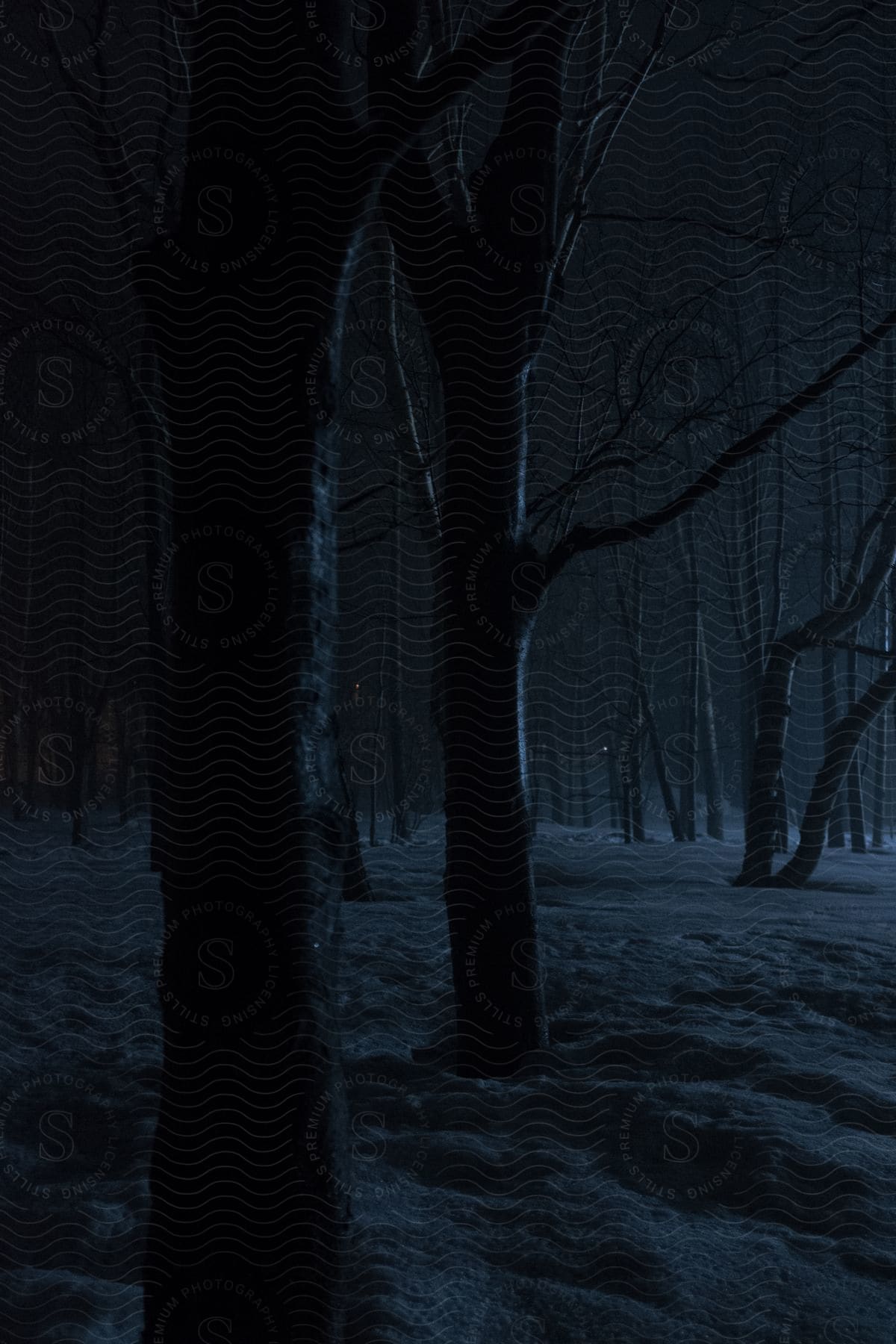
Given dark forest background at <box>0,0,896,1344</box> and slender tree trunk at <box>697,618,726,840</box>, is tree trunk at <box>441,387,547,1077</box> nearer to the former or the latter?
dark forest background at <box>0,0,896,1344</box>

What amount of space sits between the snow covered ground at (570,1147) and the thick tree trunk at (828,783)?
4.28 meters

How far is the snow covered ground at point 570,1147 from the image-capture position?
357cm

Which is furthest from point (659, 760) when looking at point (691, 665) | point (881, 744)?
point (881, 744)

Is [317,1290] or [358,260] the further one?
[358,260]

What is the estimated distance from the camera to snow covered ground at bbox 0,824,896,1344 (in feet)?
11.7

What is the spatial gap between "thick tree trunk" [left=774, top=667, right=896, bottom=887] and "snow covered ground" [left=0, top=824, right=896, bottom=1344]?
4.28m

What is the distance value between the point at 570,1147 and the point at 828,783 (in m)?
9.47

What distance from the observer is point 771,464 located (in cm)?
1848

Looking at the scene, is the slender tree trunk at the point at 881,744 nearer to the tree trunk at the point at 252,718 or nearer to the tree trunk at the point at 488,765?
the tree trunk at the point at 488,765

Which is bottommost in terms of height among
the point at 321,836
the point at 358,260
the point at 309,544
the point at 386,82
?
the point at 321,836

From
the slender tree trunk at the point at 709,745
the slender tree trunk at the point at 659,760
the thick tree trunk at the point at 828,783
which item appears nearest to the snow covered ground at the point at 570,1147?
the thick tree trunk at the point at 828,783

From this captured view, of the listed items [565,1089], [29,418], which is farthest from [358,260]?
[29,418]

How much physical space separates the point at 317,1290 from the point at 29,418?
15.9m

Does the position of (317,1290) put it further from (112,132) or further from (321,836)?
(112,132)
